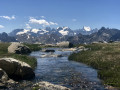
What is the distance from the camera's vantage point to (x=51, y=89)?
2641cm

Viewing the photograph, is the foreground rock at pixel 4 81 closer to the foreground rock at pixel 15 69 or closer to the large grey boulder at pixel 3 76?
the large grey boulder at pixel 3 76

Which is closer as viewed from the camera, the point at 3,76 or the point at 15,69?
the point at 3,76

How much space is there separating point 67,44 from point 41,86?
121408 mm

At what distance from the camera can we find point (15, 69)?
1321 inches

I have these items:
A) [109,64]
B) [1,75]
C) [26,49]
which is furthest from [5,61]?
[26,49]

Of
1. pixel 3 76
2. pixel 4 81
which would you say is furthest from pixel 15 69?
pixel 4 81

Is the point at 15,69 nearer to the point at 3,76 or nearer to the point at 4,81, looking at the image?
the point at 3,76

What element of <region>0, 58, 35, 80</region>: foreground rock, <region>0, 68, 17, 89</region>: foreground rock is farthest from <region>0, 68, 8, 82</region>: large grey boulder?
<region>0, 58, 35, 80</region>: foreground rock

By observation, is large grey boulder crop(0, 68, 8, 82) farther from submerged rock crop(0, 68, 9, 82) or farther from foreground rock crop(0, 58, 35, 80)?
foreground rock crop(0, 58, 35, 80)

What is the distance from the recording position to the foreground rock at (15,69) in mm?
32750

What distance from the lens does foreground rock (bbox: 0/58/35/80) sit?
32750 millimetres

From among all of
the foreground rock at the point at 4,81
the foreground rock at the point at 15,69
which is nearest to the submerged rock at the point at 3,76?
the foreground rock at the point at 4,81

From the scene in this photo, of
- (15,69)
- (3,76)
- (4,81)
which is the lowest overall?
(4,81)

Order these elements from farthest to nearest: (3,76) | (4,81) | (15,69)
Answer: (15,69) → (3,76) → (4,81)
